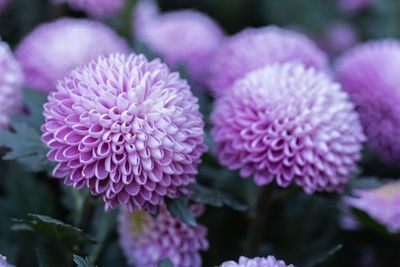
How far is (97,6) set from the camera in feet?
5.17

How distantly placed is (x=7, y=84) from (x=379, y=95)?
0.82m

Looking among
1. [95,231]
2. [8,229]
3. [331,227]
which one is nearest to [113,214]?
[95,231]

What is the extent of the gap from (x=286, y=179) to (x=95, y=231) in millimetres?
421

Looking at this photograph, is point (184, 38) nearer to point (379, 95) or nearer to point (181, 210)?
point (379, 95)

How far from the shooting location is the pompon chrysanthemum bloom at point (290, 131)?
2.81 feet

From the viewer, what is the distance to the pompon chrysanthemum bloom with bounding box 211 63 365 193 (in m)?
0.86

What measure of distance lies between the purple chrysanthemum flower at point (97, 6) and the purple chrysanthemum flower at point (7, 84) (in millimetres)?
552

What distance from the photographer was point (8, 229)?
1.03 m

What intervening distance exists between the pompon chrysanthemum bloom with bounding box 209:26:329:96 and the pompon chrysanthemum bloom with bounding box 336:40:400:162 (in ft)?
0.30

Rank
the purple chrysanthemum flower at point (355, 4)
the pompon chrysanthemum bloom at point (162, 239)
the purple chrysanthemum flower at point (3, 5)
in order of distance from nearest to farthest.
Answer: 1. the pompon chrysanthemum bloom at point (162, 239)
2. the purple chrysanthemum flower at point (3, 5)
3. the purple chrysanthemum flower at point (355, 4)

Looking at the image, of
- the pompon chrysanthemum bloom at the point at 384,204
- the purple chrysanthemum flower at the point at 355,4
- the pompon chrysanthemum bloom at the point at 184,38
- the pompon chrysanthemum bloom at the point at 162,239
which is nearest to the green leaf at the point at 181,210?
the pompon chrysanthemum bloom at the point at 162,239

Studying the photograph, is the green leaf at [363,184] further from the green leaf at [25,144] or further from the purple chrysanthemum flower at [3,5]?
the purple chrysanthemum flower at [3,5]

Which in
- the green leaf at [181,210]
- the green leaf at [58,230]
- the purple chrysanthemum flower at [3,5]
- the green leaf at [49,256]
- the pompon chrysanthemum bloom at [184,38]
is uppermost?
the purple chrysanthemum flower at [3,5]

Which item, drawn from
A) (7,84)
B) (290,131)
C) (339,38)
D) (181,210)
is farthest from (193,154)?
(339,38)
